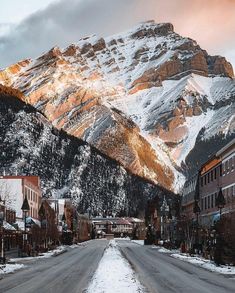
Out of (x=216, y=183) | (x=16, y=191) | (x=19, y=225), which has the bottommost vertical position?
(x=19, y=225)

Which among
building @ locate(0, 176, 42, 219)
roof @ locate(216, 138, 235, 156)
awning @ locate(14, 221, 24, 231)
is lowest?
awning @ locate(14, 221, 24, 231)

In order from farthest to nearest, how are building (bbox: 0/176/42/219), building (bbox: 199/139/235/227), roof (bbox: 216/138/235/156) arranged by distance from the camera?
building (bbox: 0/176/42/219) → building (bbox: 199/139/235/227) → roof (bbox: 216/138/235/156)

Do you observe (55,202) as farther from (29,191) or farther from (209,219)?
(209,219)

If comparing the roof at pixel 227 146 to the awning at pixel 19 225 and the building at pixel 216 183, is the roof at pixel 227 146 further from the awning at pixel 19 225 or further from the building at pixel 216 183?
the awning at pixel 19 225

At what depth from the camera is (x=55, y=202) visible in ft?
530

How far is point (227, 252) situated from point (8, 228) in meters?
36.2

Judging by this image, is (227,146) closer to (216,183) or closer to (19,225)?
(216,183)

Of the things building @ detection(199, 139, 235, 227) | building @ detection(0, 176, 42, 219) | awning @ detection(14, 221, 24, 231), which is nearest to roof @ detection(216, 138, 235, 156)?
building @ detection(199, 139, 235, 227)

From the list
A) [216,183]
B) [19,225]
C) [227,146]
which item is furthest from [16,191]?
[227,146]

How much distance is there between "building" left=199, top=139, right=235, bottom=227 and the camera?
79750mm

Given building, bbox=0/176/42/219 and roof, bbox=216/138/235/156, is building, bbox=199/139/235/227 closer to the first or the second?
roof, bbox=216/138/235/156

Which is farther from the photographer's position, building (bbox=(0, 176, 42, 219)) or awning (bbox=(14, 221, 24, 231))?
building (bbox=(0, 176, 42, 219))

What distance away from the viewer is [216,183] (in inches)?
3627

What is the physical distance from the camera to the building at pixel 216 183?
79.8 m
